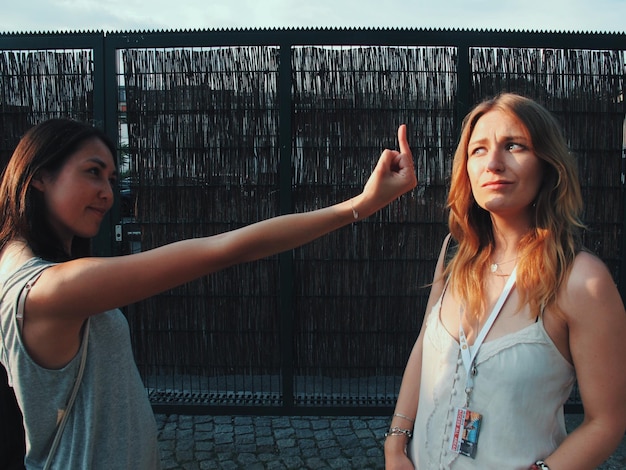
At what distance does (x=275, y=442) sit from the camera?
4.26m

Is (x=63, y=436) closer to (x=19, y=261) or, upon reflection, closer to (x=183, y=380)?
(x=19, y=261)

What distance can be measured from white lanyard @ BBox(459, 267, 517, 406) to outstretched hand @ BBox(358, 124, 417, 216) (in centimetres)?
47

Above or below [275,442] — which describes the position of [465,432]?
above

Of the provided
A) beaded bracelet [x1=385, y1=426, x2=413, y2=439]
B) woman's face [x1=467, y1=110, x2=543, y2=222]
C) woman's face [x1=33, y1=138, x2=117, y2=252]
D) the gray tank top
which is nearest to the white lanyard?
woman's face [x1=467, y1=110, x2=543, y2=222]

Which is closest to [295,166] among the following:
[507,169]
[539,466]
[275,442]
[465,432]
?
[275,442]

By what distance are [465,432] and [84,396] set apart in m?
1.16

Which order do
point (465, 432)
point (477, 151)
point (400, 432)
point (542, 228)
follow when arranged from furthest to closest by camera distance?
point (400, 432)
point (477, 151)
point (542, 228)
point (465, 432)

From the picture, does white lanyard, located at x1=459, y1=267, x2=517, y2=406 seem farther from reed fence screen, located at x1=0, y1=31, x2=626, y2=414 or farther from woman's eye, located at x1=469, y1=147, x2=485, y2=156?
reed fence screen, located at x1=0, y1=31, x2=626, y2=414

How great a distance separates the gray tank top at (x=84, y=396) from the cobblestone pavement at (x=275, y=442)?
248cm

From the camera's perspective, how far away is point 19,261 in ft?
5.06

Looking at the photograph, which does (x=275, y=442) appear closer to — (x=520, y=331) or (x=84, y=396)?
(x=84, y=396)

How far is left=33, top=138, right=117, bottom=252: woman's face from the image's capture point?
1.67m

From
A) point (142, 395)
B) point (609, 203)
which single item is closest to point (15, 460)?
point (142, 395)

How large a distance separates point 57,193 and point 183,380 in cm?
303
